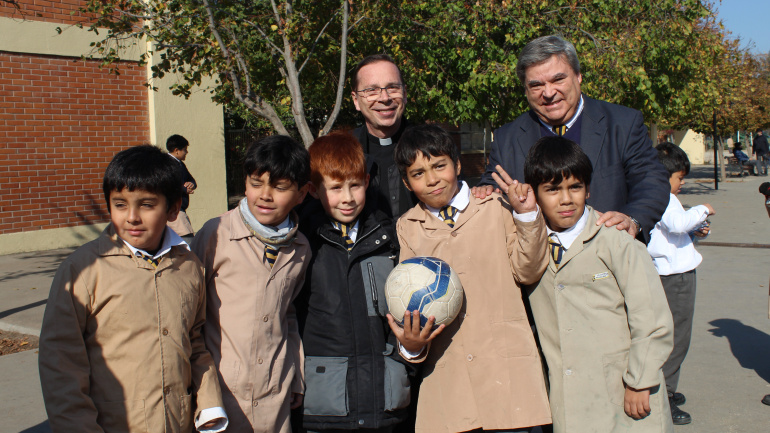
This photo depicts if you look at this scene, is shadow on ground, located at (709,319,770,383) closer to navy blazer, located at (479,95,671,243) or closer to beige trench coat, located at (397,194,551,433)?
navy blazer, located at (479,95,671,243)

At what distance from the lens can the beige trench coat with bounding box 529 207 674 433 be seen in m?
2.71

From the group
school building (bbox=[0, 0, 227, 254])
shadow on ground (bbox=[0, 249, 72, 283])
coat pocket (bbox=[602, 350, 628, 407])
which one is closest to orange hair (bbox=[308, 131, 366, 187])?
coat pocket (bbox=[602, 350, 628, 407])

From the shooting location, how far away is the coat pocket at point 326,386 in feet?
9.29

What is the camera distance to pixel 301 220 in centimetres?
317

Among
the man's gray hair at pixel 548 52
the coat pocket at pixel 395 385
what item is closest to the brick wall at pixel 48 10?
the man's gray hair at pixel 548 52

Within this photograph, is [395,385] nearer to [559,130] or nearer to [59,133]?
[559,130]

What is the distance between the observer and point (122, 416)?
7.79 feet

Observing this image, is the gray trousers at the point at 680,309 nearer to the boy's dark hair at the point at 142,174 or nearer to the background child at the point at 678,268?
the background child at the point at 678,268

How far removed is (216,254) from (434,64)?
365 inches

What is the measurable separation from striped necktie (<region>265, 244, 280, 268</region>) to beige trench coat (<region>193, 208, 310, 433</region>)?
3 centimetres

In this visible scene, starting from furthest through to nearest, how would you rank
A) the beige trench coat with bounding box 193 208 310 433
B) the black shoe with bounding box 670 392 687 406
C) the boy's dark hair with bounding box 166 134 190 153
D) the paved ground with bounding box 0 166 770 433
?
the boy's dark hair with bounding box 166 134 190 153
the black shoe with bounding box 670 392 687 406
the paved ground with bounding box 0 166 770 433
the beige trench coat with bounding box 193 208 310 433

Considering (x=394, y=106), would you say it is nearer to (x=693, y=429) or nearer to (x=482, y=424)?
(x=482, y=424)

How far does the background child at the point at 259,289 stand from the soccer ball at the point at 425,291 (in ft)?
1.68

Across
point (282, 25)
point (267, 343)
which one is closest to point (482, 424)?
point (267, 343)
